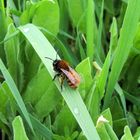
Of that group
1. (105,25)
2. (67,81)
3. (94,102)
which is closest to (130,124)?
(94,102)

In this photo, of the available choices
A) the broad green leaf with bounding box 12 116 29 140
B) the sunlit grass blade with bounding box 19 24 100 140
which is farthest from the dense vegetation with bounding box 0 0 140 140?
the broad green leaf with bounding box 12 116 29 140

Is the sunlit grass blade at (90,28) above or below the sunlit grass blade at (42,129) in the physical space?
above

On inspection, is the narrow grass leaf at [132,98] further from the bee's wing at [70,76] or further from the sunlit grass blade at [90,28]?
the bee's wing at [70,76]

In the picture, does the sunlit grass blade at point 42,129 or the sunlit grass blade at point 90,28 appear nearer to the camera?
the sunlit grass blade at point 42,129

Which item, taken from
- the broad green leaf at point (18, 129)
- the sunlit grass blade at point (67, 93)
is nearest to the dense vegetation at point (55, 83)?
the sunlit grass blade at point (67, 93)

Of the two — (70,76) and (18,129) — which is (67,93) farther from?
(18,129)

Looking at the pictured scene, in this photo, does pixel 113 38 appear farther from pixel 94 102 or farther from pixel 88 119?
pixel 88 119

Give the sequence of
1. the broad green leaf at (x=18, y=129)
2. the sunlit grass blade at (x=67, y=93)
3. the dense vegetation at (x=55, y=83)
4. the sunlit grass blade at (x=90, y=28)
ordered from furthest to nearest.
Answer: the sunlit grass blade at (x=90, y=28) < the dense vegetation at (x=55, y=83) < the sunlit grass blade at (x=67, y=93) < the broad green leaf at (x=18, y=129)
